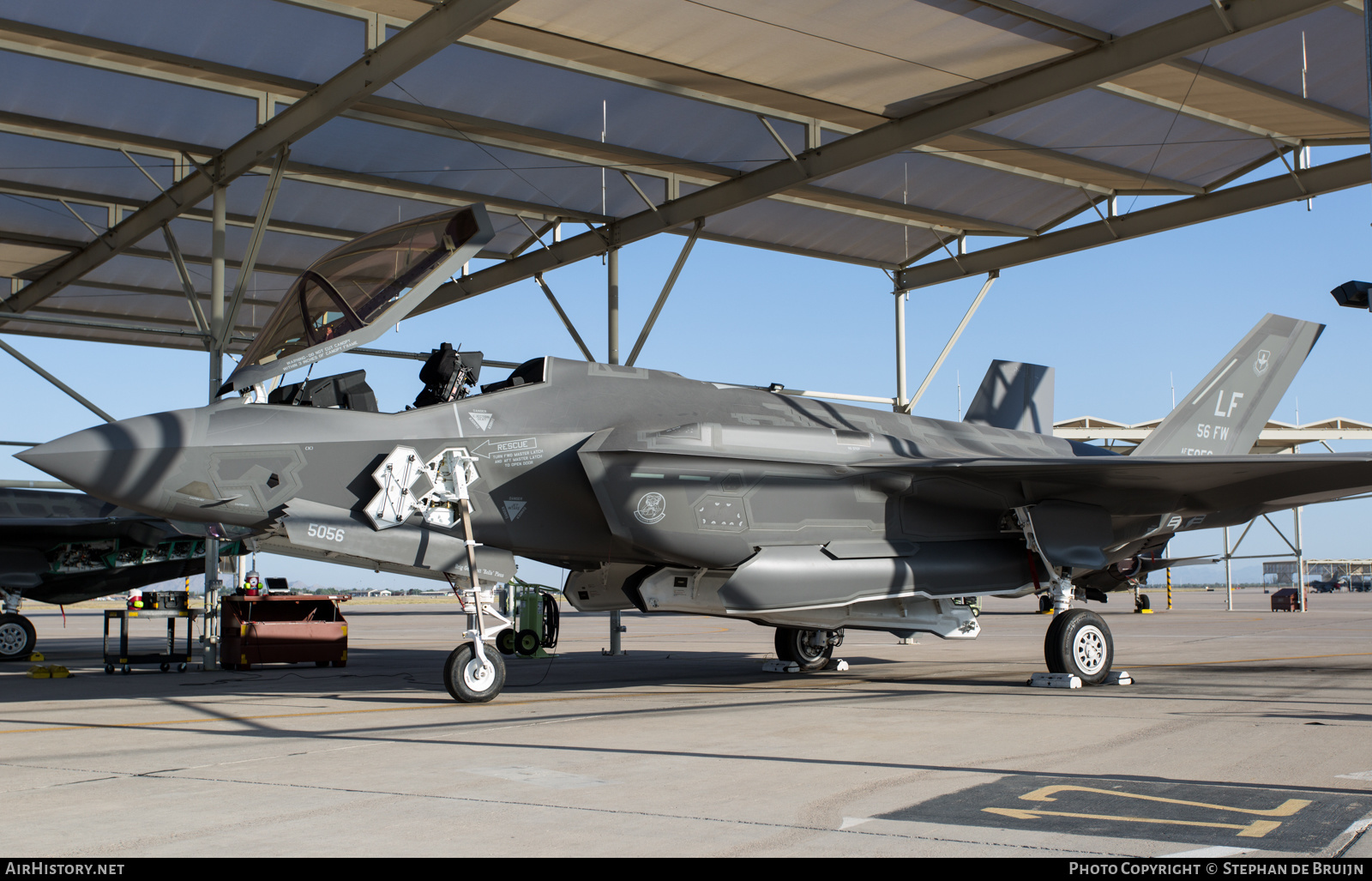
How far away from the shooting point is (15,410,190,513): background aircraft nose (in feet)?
24.6

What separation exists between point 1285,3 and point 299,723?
34.1ft

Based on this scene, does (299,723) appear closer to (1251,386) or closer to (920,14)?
(920,14)

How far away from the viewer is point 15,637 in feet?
58.1

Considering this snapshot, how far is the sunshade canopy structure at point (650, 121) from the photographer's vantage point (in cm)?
1115

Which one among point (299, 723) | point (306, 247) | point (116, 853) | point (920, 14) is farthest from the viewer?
point (306, 247)

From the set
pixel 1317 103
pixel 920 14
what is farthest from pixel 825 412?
pixel 1317 103

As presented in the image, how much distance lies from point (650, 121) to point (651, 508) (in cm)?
661

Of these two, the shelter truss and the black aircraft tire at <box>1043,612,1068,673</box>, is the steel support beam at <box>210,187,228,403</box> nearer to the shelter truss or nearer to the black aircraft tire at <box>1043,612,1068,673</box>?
the black aircraft tire at <box>1043,612,1068,673</box>

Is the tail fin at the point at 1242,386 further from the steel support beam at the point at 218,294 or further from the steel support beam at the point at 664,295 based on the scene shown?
the steel support beam at the point at 218,294

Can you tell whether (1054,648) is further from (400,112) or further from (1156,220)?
(400,112)

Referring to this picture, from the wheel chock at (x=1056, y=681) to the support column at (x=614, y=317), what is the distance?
7.56 metres

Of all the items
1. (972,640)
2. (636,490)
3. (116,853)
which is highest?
(636,490)

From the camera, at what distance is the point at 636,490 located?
9359 millimetres

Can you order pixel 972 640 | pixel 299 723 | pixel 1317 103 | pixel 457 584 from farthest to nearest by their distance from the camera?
pixel 972 640 < pixel 1317 103 < pixel 457 584 < pixel 299 723
